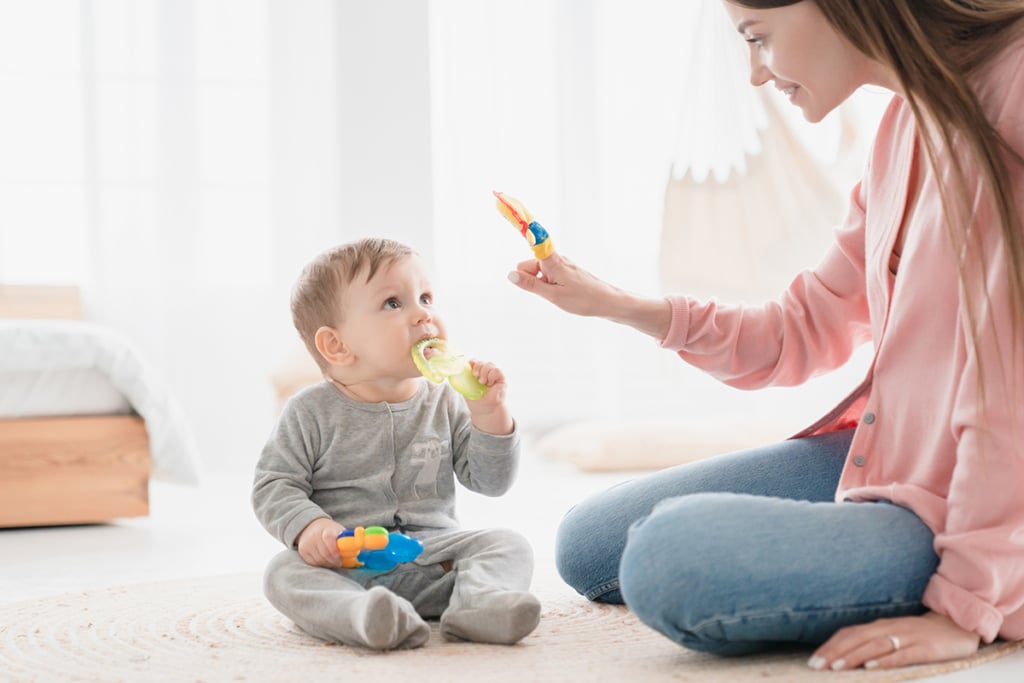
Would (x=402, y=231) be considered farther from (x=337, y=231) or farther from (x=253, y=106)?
(x=253, y=106)

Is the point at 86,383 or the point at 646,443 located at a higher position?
the point at 86,383

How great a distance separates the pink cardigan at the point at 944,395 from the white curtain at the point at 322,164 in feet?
7.18

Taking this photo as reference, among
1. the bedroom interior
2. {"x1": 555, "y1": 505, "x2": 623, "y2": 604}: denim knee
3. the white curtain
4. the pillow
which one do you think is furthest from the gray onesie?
the white curtain

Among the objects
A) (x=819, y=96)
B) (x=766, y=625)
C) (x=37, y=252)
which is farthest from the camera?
(x=37, y=252)

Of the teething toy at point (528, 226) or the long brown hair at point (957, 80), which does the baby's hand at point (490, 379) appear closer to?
the teething toy at point (528, 226)

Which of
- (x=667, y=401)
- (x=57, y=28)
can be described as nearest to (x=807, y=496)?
(x=667, y=401)

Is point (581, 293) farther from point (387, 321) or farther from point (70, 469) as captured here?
point (70, 469)

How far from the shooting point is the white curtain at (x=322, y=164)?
3145 millimetres

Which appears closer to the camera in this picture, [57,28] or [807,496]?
[807,496]

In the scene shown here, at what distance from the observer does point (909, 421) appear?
1088mm

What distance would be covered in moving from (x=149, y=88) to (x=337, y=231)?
63cm

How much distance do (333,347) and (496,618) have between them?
361mm

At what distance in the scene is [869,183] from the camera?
49.6 inches

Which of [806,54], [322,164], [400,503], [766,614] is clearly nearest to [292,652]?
[400,503]
